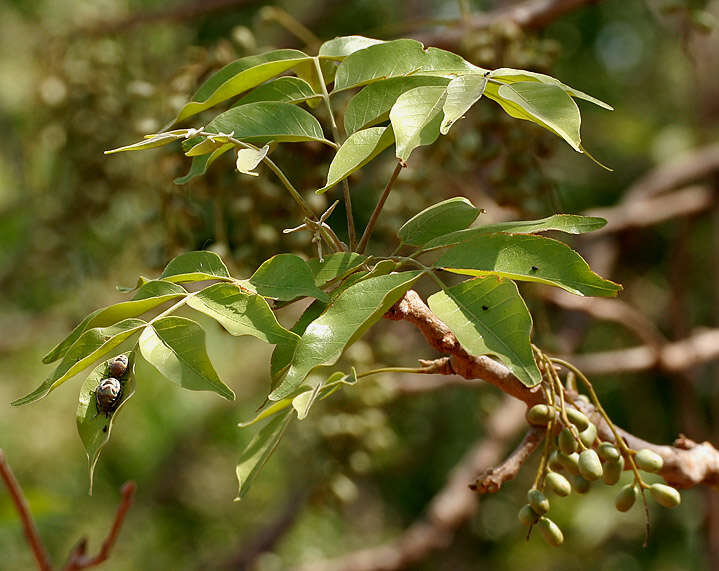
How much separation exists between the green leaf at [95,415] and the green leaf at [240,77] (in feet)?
0.76

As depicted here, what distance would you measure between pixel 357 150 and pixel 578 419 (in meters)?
0.29

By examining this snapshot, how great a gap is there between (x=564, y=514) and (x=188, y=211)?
7.79ft

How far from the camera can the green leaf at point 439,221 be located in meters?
0.72

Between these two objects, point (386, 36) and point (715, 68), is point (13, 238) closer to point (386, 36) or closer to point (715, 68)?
point (386, 36)

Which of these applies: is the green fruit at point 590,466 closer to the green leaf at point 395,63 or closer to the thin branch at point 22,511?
the green leaf at point 395,63

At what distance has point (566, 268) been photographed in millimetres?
627

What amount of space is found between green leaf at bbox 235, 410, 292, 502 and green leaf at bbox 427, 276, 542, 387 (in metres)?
0.16

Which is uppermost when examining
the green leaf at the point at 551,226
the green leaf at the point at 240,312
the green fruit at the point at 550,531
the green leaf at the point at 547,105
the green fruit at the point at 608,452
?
the green leaf at the point at 547,105

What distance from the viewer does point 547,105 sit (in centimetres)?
62

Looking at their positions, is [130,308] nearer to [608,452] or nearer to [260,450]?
[260,450]

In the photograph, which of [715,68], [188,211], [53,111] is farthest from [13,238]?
Answer: [715,68]

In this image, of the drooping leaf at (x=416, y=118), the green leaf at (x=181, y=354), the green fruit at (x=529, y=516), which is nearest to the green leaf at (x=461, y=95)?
the drooping leaf at (x=416, y=118)

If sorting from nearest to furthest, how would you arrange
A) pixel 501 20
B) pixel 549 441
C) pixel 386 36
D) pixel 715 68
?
1. pixel 549 441
2. pixel 501 20
3. pixel 386 36
4. pixel 715 68

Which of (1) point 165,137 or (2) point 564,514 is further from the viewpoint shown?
(2) point 564,514
